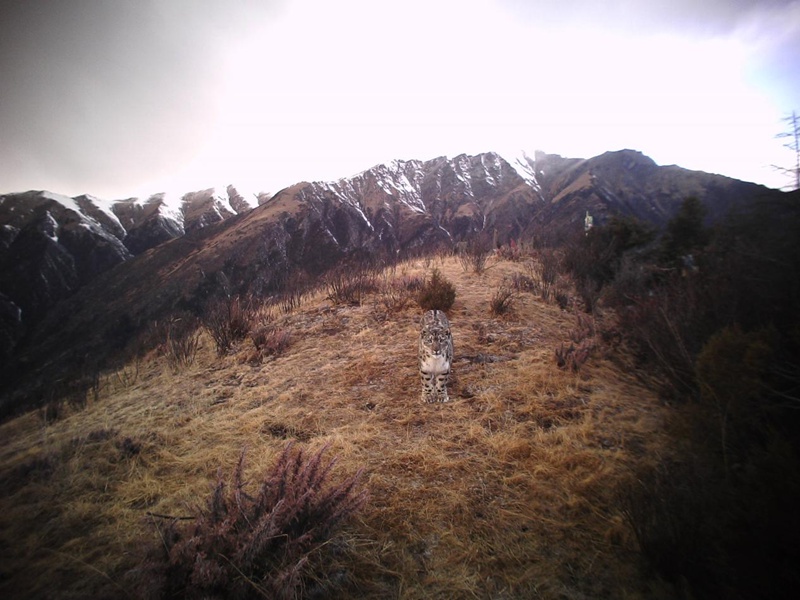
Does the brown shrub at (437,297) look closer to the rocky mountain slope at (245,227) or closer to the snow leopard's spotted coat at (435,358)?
the snow leopard's spotted coat at (435,358)

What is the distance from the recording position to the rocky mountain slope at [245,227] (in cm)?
4562

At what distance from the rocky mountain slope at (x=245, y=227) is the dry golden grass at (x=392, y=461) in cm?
3366

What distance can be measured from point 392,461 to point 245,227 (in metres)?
63.5

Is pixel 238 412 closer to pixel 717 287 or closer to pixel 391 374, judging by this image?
pixel 391 374

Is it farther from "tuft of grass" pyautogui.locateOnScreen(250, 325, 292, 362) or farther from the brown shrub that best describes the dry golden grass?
the brown shrub

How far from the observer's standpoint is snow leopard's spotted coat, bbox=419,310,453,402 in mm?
4152

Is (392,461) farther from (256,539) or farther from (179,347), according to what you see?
(179,347)

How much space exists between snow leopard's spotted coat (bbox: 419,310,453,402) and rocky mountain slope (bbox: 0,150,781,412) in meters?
35.3

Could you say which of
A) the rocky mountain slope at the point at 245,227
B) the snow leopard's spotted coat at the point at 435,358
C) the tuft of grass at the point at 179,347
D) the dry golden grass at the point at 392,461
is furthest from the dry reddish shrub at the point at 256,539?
the rocky mountain slope at the point at 245,227

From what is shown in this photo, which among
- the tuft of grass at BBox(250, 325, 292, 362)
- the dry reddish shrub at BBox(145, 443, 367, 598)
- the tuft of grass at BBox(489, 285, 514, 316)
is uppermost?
the tuft of grass at BBox(489, 285, 514, 316)

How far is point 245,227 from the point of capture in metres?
57.0

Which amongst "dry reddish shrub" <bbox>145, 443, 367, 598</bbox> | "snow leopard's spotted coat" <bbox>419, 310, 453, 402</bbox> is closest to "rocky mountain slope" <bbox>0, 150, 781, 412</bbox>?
"snow leopard's spotted coat" <bbox>419, 310, 453, 402</bbox>

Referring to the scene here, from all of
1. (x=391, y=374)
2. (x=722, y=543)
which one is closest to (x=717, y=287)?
(x=722, y=543)

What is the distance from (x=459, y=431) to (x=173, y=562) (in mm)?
2872
